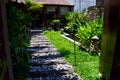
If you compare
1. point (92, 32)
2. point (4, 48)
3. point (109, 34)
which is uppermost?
point (4, 48)

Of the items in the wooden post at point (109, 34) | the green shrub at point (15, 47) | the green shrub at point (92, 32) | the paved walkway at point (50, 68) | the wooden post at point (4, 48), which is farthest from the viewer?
the green shrub at point (92, 32)

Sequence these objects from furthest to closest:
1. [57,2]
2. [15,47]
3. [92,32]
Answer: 1. [57,2]
2. [92,32]
3. [15,47]

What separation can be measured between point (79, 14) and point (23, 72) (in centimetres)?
1107

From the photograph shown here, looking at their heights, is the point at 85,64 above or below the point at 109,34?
below

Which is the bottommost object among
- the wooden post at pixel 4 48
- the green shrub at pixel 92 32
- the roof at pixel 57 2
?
the green shrub at pixel 92 32

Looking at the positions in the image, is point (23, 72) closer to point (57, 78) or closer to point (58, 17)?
point (57, 78)

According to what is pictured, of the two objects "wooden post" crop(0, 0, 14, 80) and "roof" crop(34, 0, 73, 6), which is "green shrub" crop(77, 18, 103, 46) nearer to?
"wooden post" crop(0, 0, 14, 80)

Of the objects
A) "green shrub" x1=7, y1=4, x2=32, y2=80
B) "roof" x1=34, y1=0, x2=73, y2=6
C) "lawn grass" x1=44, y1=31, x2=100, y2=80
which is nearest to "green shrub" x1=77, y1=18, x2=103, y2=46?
"lawn grass" x1=44, y1=31, x2=100, y2=80

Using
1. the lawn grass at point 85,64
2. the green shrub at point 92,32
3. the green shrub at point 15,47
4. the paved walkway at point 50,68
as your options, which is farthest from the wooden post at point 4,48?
the green shrub at point 92,32

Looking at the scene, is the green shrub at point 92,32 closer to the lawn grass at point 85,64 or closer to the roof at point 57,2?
the lawn grass at point 85,64

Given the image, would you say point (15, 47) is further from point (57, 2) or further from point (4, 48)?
point (57, 2)

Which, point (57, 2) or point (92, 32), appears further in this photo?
point (57, 2)

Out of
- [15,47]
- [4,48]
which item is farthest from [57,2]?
[4,48]

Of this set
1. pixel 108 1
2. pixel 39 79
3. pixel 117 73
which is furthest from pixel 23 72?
pixel 117 73
